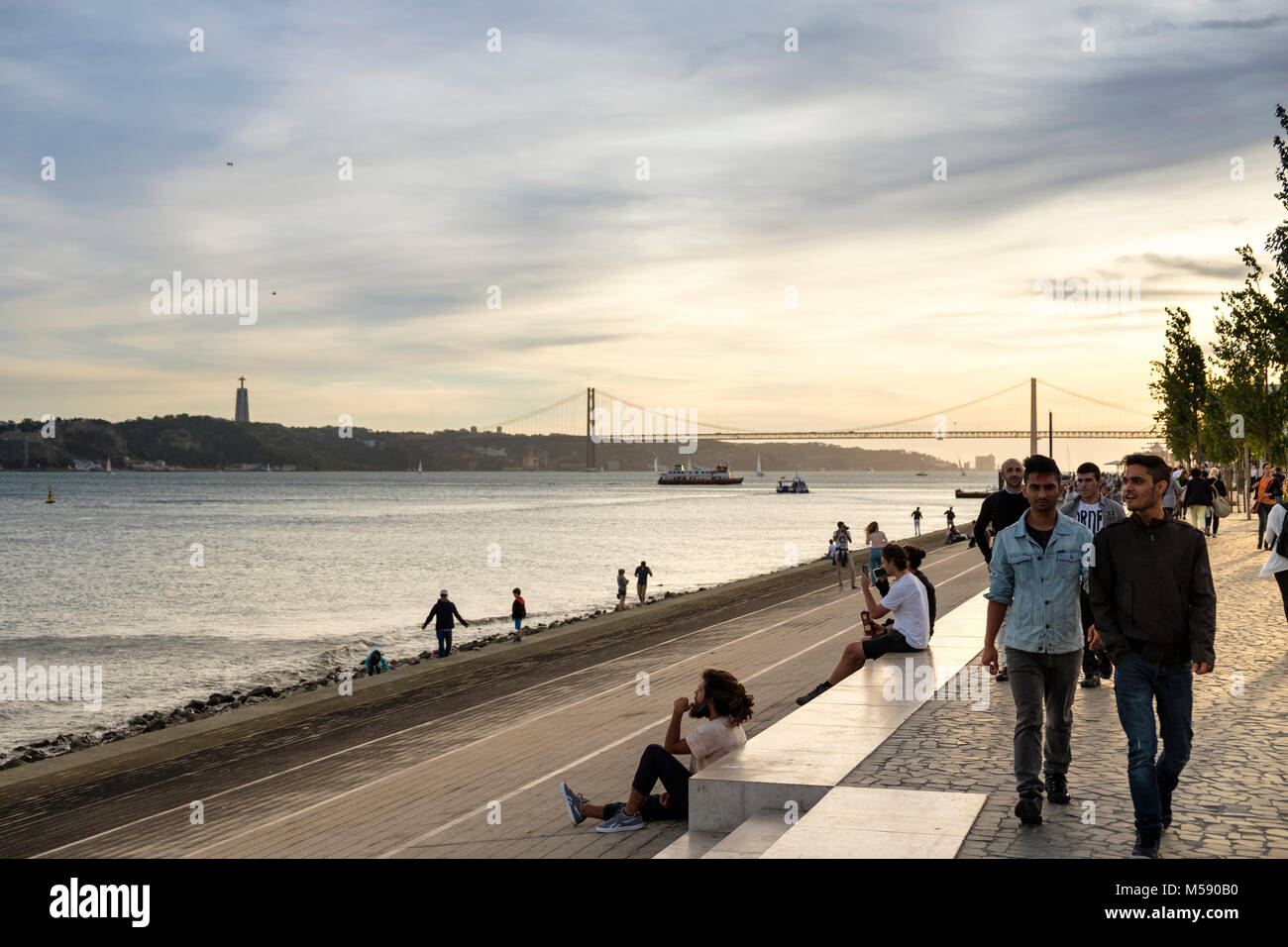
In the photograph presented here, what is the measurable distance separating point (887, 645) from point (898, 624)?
283 millimetres

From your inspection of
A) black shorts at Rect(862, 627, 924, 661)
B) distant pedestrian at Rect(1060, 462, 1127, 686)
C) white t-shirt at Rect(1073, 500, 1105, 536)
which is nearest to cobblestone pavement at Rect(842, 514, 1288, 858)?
distant pedestrian at Rect(1060, 462, 1127, 686)

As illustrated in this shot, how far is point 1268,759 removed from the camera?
274 inches

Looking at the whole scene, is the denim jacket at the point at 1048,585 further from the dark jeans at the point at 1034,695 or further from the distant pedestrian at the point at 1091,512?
the distant pedestrian at the point at 1091,512

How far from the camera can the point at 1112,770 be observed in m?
6.83

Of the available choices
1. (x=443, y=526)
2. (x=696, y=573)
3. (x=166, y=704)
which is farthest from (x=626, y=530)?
(x=166, y=704)

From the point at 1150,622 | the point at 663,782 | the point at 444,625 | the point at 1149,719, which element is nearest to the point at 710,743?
the point at 663,782

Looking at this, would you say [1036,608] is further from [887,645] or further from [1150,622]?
[887,645]

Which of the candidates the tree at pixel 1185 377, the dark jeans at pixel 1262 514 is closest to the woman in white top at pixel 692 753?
the dark jeans at pixel 1262 514

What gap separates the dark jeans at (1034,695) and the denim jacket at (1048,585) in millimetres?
81

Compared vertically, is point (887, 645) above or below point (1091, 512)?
below

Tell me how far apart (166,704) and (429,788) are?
1432cm

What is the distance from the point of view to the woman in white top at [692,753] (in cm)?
751

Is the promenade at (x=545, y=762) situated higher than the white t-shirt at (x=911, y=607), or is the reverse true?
the white t-shirt at (x=911, y=607)
